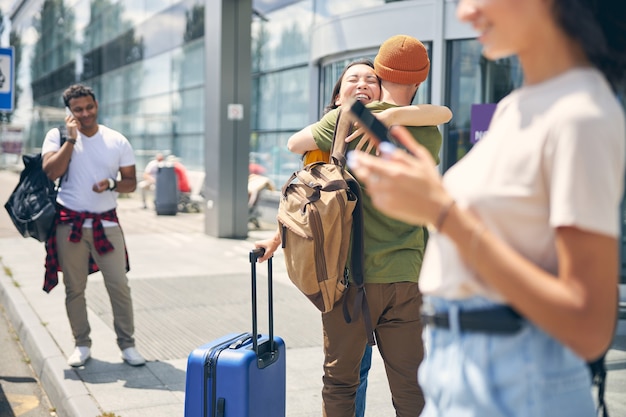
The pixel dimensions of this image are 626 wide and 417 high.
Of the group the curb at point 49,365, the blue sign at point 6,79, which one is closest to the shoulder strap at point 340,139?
the curb at point 49,365

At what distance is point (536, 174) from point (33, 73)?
54.9m

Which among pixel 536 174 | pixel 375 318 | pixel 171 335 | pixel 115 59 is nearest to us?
pixel 536 174

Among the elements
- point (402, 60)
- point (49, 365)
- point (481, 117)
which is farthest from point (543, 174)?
point (481, 117)

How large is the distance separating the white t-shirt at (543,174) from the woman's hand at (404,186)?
0.07 meters

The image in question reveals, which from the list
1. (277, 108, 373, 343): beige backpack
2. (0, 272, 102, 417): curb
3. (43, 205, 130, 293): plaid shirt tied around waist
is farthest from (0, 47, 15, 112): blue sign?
(277, 108, 373, 343): beige backpack

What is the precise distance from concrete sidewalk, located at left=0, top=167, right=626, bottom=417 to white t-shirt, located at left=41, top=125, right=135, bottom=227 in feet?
3.69

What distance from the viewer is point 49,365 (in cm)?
535

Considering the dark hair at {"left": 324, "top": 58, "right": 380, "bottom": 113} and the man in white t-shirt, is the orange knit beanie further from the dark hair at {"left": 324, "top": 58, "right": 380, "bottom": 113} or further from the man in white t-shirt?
the man in white t-shirt

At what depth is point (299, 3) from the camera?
15930 millimetres

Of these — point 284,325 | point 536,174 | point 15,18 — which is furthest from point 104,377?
point 15,18

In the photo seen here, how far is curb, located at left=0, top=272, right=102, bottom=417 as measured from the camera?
4.55 metres

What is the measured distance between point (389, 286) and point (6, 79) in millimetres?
7796

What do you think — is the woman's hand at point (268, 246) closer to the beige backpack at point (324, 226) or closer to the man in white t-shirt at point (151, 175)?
the beige backpack at point (324, 226)

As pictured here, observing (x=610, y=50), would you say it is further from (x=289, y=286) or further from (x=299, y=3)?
(x=299, y=3)
